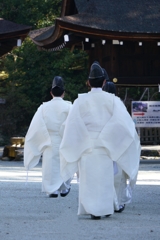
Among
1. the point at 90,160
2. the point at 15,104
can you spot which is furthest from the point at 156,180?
the point at 15,104

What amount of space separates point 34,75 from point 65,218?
2517 cm

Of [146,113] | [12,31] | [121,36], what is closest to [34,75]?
[146,113]

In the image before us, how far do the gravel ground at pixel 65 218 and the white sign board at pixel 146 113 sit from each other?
31.6ft

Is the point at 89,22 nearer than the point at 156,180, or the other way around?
the point at 156,180

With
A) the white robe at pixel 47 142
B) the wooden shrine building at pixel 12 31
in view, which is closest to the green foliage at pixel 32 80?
the wooden shrine building at pixel 12 31

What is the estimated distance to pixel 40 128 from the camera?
39.1 feet

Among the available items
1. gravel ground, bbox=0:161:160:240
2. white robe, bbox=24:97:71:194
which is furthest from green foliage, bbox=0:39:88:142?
white robe, bbox=24:97:71:194

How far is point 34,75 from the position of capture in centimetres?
3353

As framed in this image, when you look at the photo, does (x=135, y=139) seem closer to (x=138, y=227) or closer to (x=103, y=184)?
(x=103, y=184)

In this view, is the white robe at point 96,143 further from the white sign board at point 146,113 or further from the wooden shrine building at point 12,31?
the white sign board at point 146,113

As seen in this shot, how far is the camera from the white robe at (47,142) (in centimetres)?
1184

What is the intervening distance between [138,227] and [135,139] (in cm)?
211

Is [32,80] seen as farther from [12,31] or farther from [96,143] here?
[96,143]

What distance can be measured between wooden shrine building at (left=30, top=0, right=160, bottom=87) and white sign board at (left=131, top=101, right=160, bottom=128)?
0.65m
